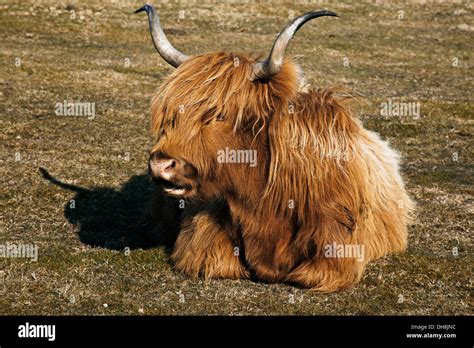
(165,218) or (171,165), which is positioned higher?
(171,165)

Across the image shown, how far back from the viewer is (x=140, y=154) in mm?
9719

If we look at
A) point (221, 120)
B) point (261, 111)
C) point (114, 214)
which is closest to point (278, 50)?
point (261, 111)

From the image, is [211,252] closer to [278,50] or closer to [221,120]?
[221,120]

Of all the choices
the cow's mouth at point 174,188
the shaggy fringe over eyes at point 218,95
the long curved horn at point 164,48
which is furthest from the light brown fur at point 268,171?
the long curved horn at point 164,48

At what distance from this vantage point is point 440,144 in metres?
10.9

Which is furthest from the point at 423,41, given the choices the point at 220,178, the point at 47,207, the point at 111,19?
the point at 220,178

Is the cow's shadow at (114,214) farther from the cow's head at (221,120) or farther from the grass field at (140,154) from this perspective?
the cow's head at (221,120)

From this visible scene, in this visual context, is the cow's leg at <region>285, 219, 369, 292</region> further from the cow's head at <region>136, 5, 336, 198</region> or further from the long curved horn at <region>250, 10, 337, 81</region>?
the long curved horn at <region>250, 10, 337, 81</region>

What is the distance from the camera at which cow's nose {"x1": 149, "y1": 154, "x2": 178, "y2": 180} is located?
4.98m

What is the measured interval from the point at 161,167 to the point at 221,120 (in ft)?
1.87

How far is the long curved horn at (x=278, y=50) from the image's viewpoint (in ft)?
16.9

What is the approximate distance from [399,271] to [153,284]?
1.94 metres
